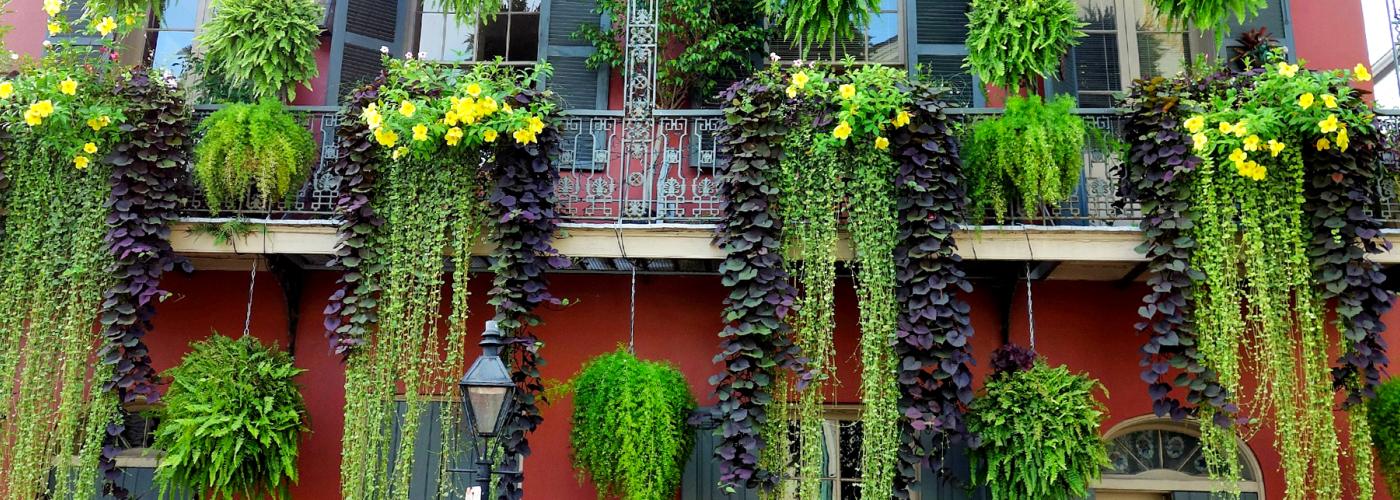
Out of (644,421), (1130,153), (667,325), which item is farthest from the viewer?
(667,325)

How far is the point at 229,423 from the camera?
18.8 ft

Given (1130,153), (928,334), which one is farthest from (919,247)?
(1130,153)

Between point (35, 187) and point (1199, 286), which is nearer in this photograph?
point (1199, 286)

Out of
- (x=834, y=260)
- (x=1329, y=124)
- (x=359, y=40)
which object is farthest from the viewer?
(x=359, y=40)

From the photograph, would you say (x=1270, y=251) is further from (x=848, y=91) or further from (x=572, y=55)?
(x=572, y=55)

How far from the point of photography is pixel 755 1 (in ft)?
23.4

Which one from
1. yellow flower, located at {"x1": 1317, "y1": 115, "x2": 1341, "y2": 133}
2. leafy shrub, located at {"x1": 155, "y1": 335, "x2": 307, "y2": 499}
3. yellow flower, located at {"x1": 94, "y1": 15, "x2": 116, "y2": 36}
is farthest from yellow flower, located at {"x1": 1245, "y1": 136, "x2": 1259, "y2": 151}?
yellow flower, located at {"x1": 94, "y1": 15, "x2": 116, "y2": 36}

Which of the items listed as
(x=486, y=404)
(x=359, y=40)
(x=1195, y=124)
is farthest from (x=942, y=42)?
(x=486, y=404)

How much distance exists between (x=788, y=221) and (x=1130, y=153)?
197 cm

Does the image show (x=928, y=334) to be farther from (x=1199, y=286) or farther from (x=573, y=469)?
(x=573, y=469)

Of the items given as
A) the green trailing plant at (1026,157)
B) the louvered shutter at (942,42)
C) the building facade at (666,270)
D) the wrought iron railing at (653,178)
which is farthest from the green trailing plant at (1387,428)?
the louvered shutter at (942,42)

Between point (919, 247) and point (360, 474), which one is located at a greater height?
point (919, 247)

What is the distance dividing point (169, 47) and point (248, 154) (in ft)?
6.97

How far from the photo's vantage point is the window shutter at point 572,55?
7172mm
